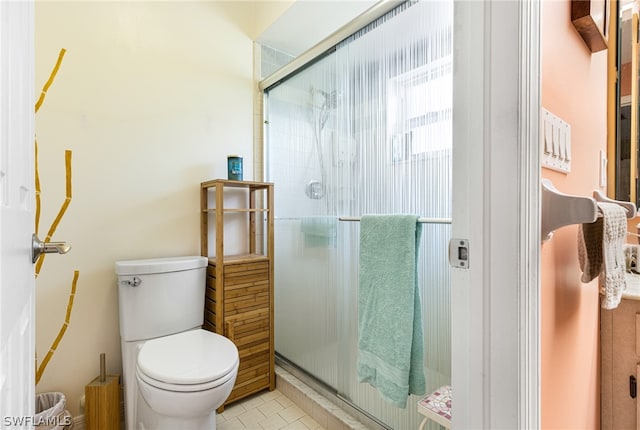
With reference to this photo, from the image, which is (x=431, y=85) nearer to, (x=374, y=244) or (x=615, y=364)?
(x=374, y=244)

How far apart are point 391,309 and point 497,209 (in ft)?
2.18

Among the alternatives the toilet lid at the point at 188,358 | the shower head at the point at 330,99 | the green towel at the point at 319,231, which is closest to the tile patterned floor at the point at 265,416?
the toilet lid at the point at 188,358

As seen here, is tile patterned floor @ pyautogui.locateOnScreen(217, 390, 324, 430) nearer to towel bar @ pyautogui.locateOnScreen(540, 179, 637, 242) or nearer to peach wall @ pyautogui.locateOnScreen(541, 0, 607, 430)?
peach wall @ pyautogui.locateOnScreen(541, 0, 607, 430)

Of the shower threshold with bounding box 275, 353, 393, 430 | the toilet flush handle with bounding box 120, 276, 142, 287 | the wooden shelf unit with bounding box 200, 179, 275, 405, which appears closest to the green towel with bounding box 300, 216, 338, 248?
the wooden shelf unit with bounding box 200, 179, 275, 405

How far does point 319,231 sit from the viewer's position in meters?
1.73

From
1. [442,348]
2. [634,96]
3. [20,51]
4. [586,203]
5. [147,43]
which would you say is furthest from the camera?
[147,43]

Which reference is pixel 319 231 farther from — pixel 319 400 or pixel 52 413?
pixel 52 413

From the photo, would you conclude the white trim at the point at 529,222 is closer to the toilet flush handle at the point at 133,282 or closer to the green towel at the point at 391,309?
the green towel at the point at 391,309

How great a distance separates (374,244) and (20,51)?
1.08 m

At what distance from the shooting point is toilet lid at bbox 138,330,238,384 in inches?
46.1

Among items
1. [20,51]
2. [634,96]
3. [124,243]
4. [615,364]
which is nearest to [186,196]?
[124,243]

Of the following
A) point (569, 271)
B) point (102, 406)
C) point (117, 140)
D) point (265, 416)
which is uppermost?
point (117, 140)

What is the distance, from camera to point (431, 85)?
1.17m

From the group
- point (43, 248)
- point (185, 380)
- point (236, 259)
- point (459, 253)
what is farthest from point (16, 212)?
Answer: point (236, 259)
